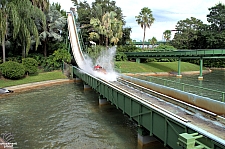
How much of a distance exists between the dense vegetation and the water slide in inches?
59.8

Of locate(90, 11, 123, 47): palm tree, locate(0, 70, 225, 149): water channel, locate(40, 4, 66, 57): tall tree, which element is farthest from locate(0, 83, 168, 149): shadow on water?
locate(90, 11, 123, 47): palm tree

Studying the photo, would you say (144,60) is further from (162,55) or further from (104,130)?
(104,130)

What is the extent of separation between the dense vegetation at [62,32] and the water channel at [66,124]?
12908 mm

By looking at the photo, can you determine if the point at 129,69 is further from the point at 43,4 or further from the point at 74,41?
the point at 43,4

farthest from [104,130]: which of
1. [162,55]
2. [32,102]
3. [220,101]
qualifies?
[162,55]

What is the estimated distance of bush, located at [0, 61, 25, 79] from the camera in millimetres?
27609

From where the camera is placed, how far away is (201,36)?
64750 mm

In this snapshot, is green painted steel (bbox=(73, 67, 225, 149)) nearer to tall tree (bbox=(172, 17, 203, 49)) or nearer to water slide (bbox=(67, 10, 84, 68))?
water slide (bbox=(67, 10, 84, 68))

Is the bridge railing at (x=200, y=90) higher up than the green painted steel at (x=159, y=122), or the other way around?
the bridge railing at (x=200, y=90)

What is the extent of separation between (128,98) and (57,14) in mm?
36026

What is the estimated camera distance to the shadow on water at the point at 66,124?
35.3 ft

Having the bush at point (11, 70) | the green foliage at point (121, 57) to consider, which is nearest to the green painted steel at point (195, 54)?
the green foliage at point (121, 57)

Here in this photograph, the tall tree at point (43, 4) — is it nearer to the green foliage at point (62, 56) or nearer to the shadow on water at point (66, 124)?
the green foliage at point (62, 56)

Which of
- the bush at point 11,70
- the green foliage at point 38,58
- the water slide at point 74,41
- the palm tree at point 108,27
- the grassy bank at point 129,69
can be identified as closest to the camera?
the bush at point 11,70
